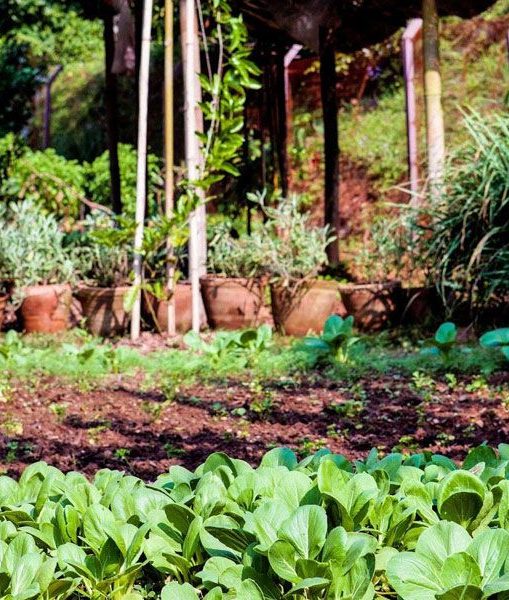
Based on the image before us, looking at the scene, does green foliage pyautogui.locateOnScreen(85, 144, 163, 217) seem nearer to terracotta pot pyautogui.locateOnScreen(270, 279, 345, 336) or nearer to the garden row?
the garden row

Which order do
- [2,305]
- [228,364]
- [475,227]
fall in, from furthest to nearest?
1. [2,305]
2. [475,227]
3. [228,364]

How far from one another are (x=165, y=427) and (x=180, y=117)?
Answer: 1014 cm

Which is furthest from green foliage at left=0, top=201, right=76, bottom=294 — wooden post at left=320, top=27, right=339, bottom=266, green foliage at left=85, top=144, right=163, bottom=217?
green foliage at left=85, top=144, right=163, bottom=217

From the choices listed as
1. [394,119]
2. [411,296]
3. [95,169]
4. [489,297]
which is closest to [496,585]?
[489,297]

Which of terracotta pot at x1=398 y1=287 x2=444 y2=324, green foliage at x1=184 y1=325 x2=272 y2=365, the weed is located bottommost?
the weed

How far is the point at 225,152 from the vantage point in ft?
19.2

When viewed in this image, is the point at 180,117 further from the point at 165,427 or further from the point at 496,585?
the point at 496,585

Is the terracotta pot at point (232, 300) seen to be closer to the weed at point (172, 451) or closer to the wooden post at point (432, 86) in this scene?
the wooden post at point (432, 86)

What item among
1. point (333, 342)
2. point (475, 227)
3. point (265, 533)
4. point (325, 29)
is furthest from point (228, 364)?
point (325, 29)

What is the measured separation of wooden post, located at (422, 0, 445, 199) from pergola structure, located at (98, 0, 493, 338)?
89 millimetres

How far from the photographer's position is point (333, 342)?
15.9ft

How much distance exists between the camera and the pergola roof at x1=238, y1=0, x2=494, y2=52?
6.85 meters

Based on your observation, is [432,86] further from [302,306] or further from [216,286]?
[216,286]

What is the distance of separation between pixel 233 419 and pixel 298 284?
2242 mm
